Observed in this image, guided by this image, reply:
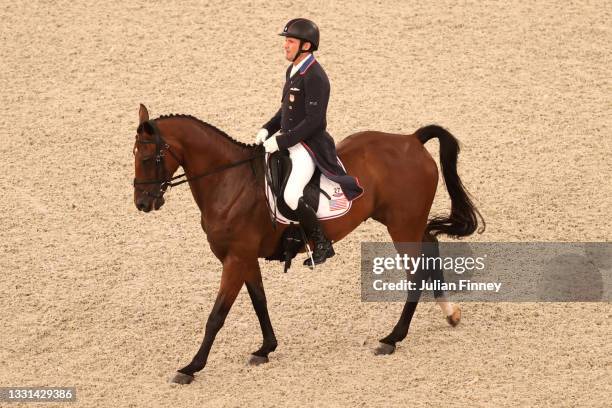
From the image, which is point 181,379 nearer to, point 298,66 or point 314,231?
point 314,231

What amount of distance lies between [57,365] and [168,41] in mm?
8641

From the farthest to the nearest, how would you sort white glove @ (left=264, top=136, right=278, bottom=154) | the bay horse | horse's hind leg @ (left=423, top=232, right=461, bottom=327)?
horse's hind leg @ (left=423, top=232, right=461, bottom=327) → white glove @ (left=264, top=136, right=278, bottom=154) → the bay horse

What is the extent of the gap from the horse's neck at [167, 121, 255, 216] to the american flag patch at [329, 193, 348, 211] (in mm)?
824

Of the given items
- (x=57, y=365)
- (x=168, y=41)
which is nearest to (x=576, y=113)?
(x=168, y=41)

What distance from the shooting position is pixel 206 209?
1147 cm

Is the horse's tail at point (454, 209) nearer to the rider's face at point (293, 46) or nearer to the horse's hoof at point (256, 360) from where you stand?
the rider's face at point (293, 46)

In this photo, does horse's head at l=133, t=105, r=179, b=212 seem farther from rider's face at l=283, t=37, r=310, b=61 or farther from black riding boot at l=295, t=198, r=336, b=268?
rider's face at l=283, t=37, r=310, b=61

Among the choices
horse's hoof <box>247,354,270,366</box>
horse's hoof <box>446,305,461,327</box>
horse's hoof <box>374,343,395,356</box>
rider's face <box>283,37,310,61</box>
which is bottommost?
horse's hoof <box>247,354,270,366</box>

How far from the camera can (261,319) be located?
471 inches

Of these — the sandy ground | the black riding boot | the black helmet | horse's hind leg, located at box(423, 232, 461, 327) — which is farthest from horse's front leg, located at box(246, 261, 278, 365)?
the black helmet

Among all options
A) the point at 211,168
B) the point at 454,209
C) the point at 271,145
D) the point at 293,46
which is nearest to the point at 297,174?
the point at 271,145

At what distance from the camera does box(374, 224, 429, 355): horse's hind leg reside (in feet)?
39.9

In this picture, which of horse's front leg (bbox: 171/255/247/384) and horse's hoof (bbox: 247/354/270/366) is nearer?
horse's front leg (bbox: 171/255/247/384)

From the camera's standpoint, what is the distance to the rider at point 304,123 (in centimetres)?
1134
